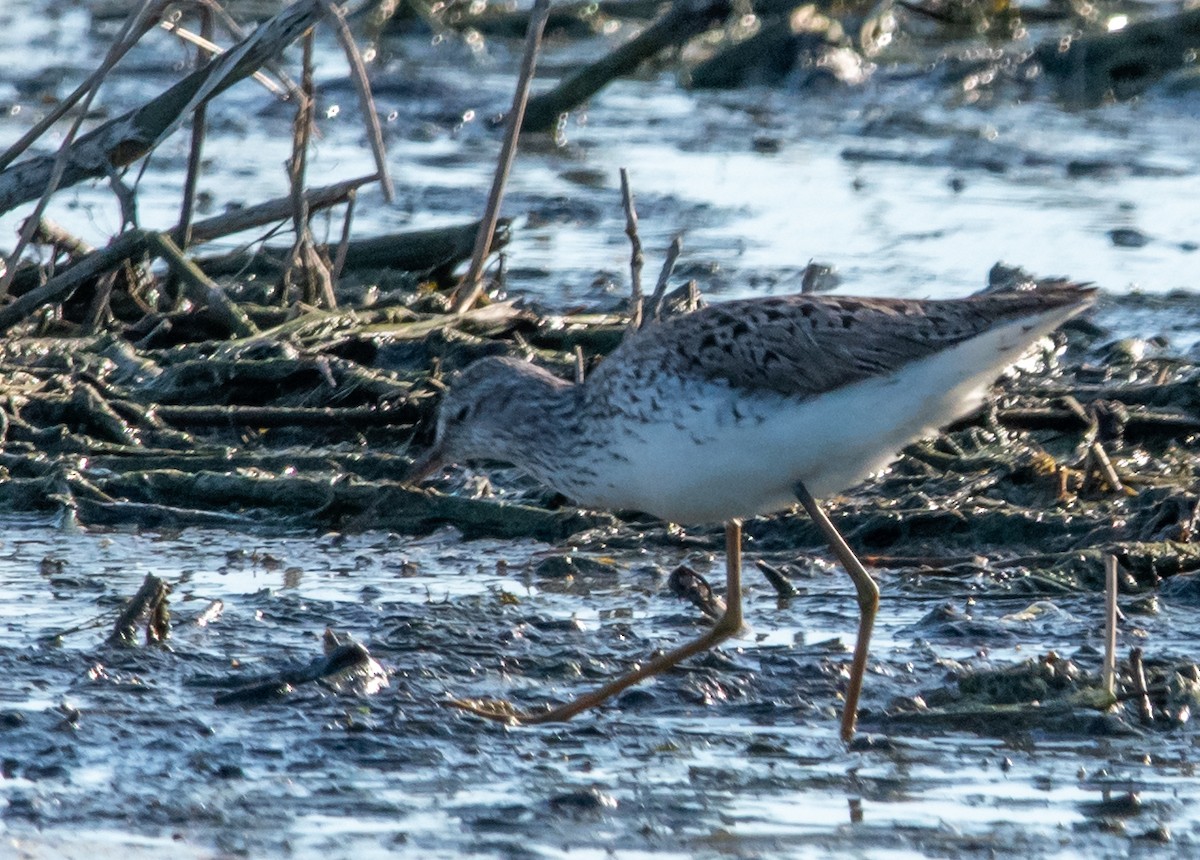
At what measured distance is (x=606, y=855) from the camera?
4219 mm

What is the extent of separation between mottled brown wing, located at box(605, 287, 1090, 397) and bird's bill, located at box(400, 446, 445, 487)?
1111mm

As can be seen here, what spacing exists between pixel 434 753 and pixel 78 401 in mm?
3022

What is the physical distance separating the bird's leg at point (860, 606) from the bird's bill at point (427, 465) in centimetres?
139

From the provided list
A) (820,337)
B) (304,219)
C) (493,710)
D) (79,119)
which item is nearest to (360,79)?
(79,119)

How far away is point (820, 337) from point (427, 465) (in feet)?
5.11

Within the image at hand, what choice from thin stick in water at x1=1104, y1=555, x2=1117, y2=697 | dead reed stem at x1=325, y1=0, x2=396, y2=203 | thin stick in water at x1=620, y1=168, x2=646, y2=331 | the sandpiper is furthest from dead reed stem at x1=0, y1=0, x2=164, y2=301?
thin stick in water at x1=1104, y1=555, x2=1117, y2=697

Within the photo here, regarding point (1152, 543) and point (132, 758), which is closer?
point (132, 758)

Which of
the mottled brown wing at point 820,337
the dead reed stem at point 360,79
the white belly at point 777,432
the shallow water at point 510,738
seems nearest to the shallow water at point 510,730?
the shallow water at point 510,738

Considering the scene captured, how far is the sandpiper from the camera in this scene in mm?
5152

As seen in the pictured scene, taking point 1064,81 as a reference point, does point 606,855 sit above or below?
below

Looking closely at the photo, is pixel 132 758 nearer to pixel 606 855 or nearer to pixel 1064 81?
pixel 606 855

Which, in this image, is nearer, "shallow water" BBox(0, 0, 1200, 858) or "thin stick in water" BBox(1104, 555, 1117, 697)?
"shallow water" BBox(0, 0, 1200, 858)

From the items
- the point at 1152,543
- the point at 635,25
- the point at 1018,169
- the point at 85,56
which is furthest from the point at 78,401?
the point at 635,25

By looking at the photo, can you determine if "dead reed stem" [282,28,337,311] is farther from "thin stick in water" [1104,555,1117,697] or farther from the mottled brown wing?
"thin stick in water" [1104,555,1117,697]
